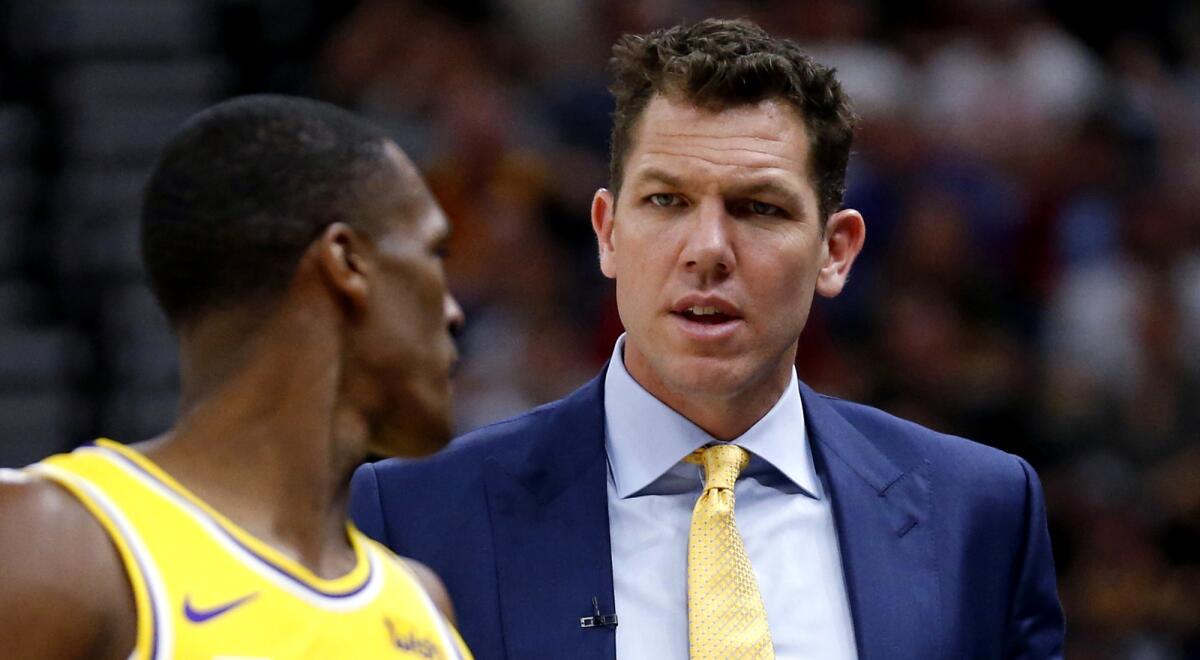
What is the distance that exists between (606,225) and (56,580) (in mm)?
1716

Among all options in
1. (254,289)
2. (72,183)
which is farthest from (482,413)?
(254,289)

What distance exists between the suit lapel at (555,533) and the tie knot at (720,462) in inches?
7.1

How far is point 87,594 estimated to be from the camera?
206 cm

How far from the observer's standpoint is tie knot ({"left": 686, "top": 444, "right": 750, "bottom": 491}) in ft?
10.9

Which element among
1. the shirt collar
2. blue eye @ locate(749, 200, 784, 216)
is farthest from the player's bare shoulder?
blue eye @ locate(749, 200, 784, 216)

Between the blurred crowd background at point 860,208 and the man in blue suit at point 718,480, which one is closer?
the man in blue suit at point 718,480

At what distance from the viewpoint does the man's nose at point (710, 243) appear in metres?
3.29

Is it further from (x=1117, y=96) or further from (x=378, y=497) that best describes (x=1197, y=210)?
(x=378, y=497)

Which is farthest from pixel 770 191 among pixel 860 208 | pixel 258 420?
pixel 860 208

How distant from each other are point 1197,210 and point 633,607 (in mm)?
5443

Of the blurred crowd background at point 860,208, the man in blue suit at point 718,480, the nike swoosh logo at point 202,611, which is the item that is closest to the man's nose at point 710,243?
the man in blue suit at point 718,480

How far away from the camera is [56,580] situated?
2.05 m

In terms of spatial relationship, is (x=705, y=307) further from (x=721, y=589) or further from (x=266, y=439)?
(x=266, y=439)

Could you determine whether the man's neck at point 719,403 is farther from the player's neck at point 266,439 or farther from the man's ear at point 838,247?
the player's neck at point 266,439
